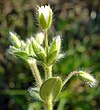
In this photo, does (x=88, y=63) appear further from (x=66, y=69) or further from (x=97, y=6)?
(x=97, y=6)

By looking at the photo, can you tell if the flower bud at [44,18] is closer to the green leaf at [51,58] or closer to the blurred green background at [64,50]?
the green leaf at [51,58]

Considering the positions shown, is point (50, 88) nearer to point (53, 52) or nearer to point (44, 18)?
point (53, 52)

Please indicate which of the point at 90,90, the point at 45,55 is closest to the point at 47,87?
the point at 45,55

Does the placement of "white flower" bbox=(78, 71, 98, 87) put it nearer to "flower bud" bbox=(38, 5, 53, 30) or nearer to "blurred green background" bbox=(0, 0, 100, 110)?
"flower bud" bbox=(38, 5, 53, 30)

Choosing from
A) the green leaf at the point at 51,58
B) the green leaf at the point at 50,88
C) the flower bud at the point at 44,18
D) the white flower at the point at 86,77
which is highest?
the flower bud at the point at 44,18

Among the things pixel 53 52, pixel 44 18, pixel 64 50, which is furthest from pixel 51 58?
pixel 64 50

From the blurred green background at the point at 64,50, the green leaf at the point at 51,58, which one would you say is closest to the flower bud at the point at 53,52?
the green leaf at the point at 51,58

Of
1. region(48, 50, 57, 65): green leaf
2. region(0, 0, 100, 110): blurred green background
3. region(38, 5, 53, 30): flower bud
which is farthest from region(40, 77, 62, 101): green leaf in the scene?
region(0, 0, 100, 110): blurred green background
